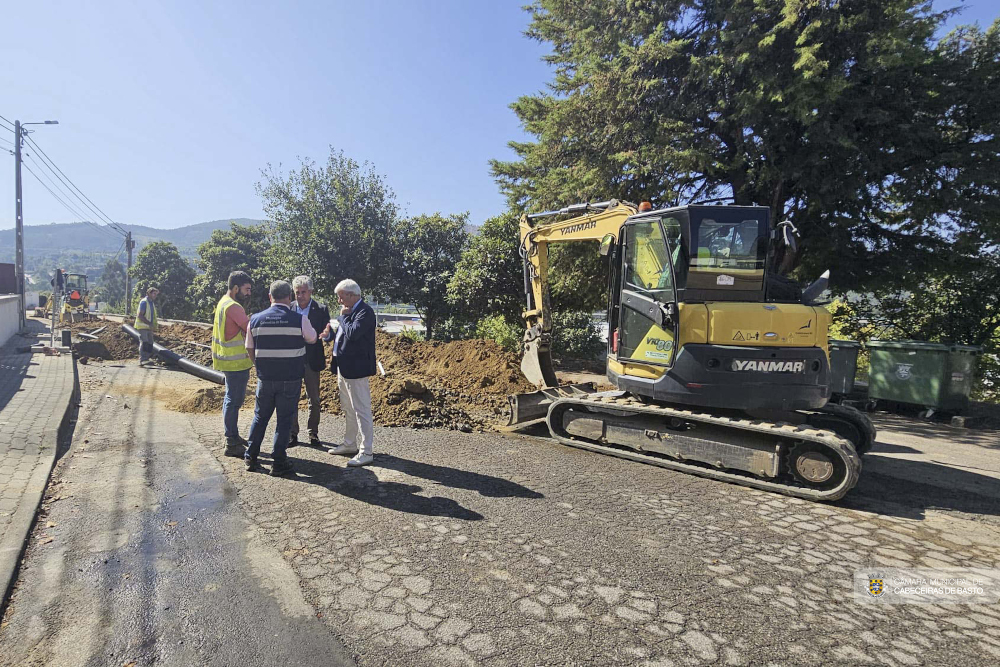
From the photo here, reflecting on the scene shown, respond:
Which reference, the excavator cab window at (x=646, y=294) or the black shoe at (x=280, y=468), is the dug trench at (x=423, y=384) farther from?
the excavator cab window at (x=646, y=294)

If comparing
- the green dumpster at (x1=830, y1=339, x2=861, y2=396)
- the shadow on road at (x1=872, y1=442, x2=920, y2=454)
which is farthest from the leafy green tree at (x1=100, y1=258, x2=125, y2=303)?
the shadow on road at (x1=872, y1=442, x2=920, y2=454)

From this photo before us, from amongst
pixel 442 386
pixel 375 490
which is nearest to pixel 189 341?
pixel 442 386

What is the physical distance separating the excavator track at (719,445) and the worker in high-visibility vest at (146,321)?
10327mm

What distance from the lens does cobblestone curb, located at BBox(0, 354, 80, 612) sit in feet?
11.2

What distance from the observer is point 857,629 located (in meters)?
2.85

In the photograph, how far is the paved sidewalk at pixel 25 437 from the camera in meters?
3.59

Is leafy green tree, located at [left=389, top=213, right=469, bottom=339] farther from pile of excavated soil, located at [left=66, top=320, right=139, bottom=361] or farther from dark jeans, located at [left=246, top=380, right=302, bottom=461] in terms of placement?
dark jeans, located at [left=246, top=380, right=302, bottom=461]

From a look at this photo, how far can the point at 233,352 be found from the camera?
220 inches

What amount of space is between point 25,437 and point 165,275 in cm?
4266

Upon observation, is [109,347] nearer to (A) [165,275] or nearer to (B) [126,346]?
(B) [126,346]

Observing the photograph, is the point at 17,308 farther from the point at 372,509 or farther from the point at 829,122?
the point at 829,122

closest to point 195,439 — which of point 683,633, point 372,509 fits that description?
point 372,509

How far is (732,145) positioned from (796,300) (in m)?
5.96

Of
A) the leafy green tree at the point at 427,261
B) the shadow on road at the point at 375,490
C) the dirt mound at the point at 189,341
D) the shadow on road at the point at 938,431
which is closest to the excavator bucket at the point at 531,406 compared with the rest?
the shadow on road at the point at 375,490
